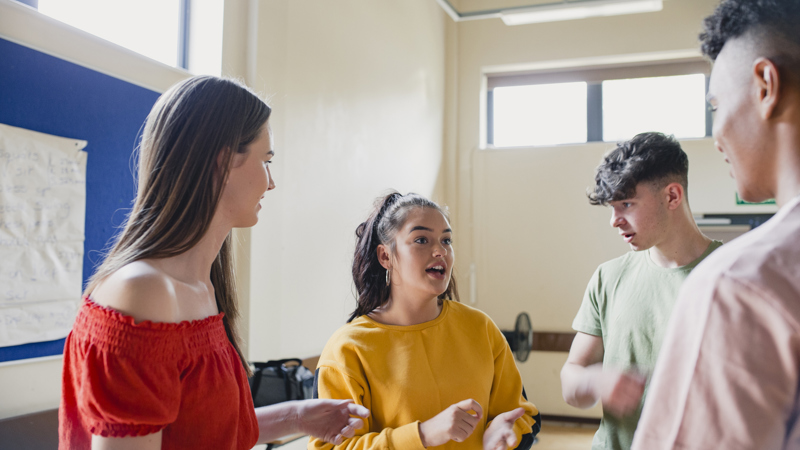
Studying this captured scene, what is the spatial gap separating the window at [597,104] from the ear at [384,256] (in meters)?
4.04

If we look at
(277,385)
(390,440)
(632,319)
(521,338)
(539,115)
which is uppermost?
(539,115)

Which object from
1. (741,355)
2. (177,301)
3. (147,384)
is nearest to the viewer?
(741,355)

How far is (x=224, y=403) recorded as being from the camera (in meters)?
0.97

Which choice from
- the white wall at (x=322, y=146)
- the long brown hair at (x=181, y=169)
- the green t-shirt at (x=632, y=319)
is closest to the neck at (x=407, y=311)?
the green t-shirt at (x=632, y=319)

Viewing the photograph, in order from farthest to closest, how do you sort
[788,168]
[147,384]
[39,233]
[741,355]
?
[39,233], [147,384], [788,168], [741,355]

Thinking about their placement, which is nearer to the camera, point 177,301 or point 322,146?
point 177,301

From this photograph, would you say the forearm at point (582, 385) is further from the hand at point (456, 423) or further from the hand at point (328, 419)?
the hand at point (328, 419)

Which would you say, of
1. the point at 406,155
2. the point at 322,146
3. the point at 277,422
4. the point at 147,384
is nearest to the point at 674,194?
the point at 277,422

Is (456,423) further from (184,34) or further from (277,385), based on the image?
(184,34)

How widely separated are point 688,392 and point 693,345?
0.04 m

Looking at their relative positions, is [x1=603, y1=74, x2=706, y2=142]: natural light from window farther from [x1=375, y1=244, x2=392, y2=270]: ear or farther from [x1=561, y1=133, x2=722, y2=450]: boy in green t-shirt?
[x1=375, y1=244, x2=392, y2=270]: ear

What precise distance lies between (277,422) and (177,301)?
43 centimetres

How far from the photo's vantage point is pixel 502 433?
4.69 feet

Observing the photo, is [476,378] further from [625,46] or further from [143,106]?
[625,46]
